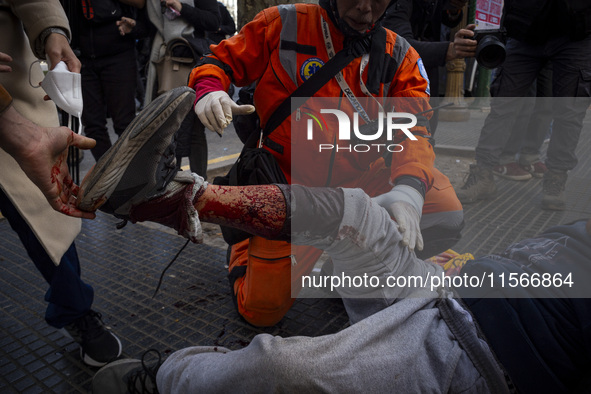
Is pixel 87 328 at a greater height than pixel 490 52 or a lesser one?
lesser

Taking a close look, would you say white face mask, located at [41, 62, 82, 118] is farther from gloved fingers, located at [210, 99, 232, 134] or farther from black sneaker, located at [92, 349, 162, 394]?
black sneaker, located at [92, 349, 162, 394]

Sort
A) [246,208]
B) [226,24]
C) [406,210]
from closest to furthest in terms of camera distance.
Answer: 1. [246,208]
2. [406,210]
3. [226,24]

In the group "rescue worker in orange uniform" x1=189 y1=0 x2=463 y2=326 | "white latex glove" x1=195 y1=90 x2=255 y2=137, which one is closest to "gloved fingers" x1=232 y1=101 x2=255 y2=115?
"white latex glove" x1=195 y1=90 x2=255 y2=137

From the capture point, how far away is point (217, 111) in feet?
5.56

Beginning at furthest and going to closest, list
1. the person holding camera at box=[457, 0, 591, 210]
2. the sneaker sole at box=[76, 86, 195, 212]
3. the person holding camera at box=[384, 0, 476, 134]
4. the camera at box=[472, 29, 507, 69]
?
the person holding camera at box=[457, 0, 591, 210], the person holding camera at box=[384, 0, 476, 134], the camera at box=[472, 29, 507, 69], the sneaker sole at box=[76, 86, 195, 212]

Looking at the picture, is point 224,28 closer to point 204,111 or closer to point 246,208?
point 204,111

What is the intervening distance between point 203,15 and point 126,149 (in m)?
2.69

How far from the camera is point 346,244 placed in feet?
5.34

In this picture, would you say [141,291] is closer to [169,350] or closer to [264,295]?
[169,350]

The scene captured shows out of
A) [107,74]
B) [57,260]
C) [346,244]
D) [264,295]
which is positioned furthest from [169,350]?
[107,74]

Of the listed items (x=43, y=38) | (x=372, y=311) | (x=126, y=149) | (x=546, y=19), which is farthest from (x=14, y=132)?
(x=546, y=19)

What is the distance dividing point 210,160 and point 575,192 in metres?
3.78

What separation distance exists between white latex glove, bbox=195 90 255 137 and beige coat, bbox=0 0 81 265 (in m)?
0.61

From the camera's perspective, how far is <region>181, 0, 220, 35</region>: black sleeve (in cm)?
357
